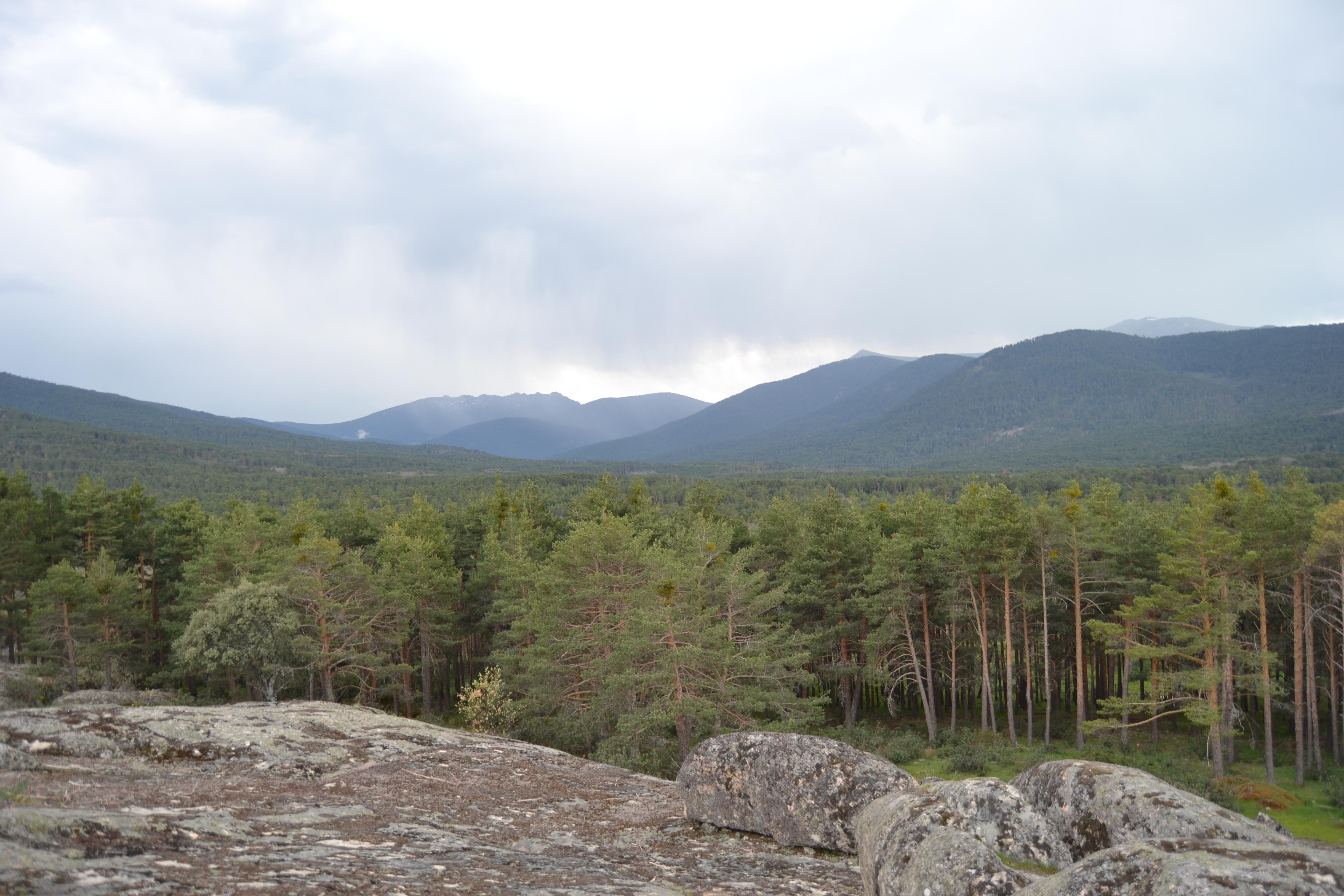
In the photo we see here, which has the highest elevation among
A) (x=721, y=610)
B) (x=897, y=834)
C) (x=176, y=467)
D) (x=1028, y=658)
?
(x=176, y=467)

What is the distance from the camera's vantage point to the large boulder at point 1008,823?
6.77 meters

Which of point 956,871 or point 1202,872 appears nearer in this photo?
point 1202,872

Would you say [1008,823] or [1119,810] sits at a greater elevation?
[1119,810]

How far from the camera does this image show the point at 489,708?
2647 cm

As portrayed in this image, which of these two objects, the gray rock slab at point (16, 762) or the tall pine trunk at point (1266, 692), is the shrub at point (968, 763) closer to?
the tall pine trunk at point (1266, 692)

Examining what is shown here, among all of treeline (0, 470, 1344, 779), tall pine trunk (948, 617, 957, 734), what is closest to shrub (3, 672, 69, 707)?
treeline (0, 470, 1344, 779)

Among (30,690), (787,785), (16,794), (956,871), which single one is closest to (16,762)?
(16,794)

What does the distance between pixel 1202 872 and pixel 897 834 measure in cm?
271

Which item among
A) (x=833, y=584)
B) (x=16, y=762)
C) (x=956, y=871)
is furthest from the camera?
(x=833, y=584)

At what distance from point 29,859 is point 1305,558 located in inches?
1562

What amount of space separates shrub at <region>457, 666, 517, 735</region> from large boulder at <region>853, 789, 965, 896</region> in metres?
22.3

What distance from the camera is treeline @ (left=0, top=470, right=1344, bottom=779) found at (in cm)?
2739

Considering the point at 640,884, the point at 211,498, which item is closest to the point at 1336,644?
the point at 640,884

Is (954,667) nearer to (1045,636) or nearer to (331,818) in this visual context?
(1045,636)
